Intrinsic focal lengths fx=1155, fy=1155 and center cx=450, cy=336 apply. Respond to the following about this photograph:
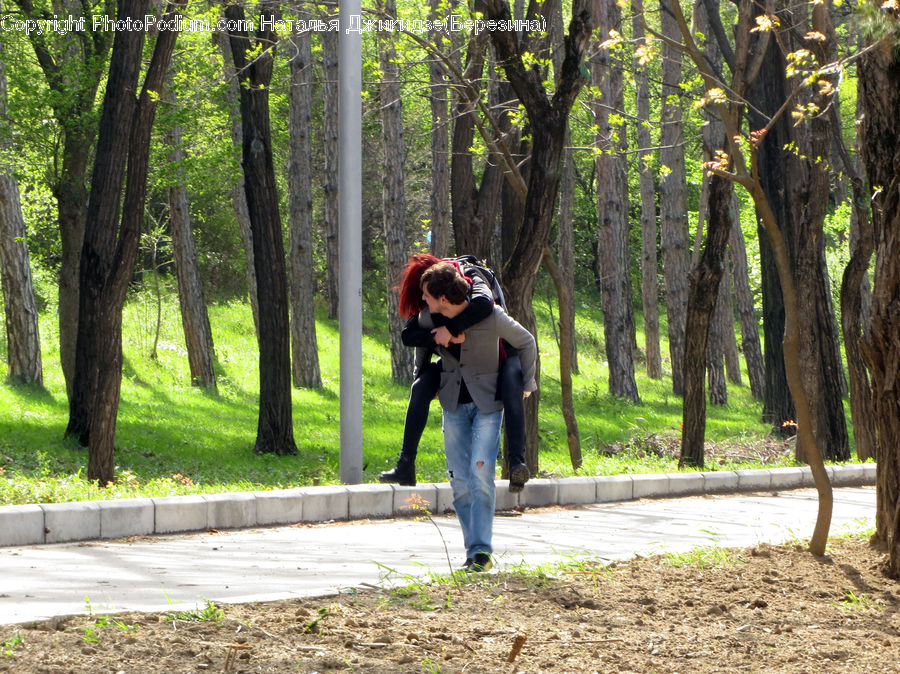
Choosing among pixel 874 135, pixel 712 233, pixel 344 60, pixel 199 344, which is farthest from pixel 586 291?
pixel 874 135

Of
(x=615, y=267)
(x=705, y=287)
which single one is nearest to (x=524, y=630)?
(x=705, y=287)

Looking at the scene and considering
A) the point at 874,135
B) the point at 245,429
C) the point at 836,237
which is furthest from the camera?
the point at 836,237

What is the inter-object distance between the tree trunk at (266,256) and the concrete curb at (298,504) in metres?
5.86

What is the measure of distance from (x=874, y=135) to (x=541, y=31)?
21.0 ft

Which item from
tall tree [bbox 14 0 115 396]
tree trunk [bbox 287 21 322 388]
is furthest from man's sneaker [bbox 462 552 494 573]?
tree trunk [bbox 287 21 322 388]

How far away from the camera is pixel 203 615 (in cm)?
487

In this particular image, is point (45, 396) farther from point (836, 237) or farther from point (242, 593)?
point (836, 237)

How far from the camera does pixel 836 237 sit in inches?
1446

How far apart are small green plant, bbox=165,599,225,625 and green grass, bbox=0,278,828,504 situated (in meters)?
4.83

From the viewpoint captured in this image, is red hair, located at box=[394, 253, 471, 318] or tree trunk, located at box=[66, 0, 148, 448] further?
tree trunk, located at box=[66, 0, 148, 448]

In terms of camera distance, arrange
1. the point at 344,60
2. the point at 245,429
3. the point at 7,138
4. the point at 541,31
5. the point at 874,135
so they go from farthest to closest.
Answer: the point at 245,429, the point at 7,138, the point at 541,31, the point at 344,60, the point at 874,135

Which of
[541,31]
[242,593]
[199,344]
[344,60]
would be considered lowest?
[242,593]

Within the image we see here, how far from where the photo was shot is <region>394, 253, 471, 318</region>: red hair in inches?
261

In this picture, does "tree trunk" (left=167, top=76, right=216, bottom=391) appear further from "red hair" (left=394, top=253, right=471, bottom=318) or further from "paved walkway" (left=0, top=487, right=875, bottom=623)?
"red hair" (left=394, top=253, right=471, bottom=318)
